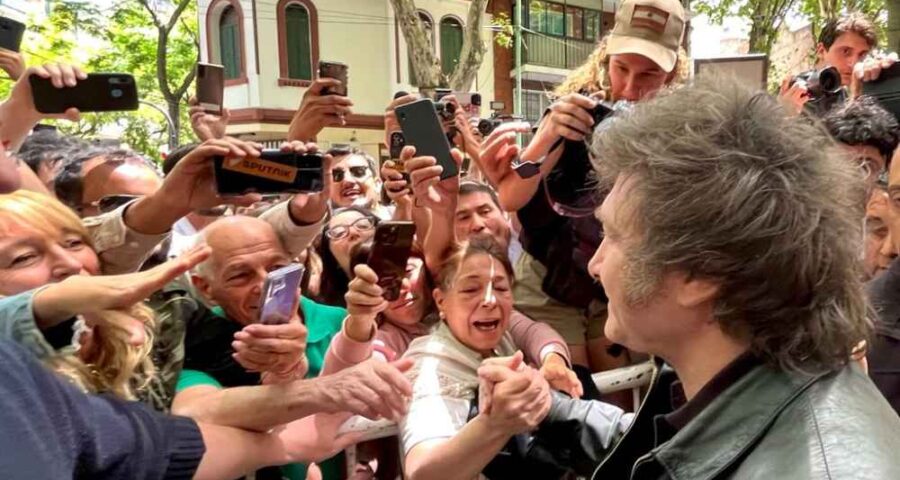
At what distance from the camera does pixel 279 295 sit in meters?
1.67

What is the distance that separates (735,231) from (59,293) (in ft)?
4.20

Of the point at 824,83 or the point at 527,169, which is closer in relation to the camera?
the point at 527,169

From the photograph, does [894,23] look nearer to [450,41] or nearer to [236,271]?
[236,271]

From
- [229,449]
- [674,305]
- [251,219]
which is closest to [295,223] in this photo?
[251,219]

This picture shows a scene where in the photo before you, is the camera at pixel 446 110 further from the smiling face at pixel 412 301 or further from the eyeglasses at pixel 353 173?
the eyeglasses at pixel 353 173

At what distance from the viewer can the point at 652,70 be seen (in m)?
2.76

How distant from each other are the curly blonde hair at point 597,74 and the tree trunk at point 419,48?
322 inches

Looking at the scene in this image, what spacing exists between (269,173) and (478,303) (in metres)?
0.84

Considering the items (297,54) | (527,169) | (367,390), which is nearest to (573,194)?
(527,169)

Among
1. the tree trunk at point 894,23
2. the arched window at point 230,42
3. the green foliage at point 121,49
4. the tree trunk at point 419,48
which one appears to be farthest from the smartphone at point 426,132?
the arched window at point 230,42

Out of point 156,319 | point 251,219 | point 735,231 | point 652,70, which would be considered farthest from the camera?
point 652,70

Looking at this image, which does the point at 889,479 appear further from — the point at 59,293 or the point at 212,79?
the point at 212,79

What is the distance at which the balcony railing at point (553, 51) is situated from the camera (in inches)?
898

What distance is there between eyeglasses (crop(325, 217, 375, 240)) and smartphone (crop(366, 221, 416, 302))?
1038mm
